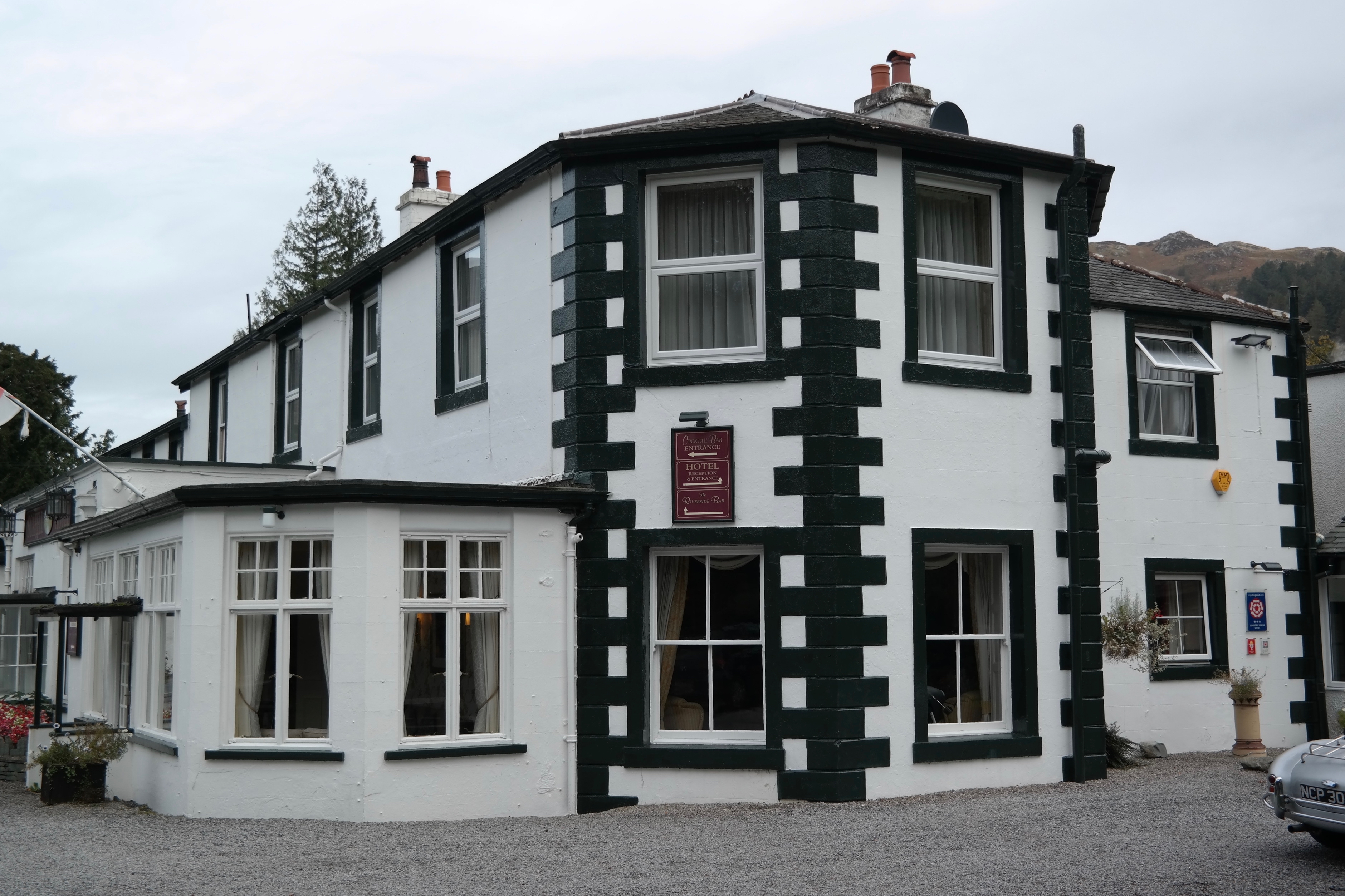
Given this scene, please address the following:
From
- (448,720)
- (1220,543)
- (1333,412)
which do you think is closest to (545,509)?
(448,720)

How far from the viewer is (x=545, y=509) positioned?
12578 millimetres

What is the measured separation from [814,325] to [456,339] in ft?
16.3

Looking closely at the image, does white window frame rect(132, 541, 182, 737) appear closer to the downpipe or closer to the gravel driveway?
the gravel driveway

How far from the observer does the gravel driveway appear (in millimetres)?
8844

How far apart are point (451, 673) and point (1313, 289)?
Result: 9356cm

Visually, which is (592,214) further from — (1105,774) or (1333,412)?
(1333,412)

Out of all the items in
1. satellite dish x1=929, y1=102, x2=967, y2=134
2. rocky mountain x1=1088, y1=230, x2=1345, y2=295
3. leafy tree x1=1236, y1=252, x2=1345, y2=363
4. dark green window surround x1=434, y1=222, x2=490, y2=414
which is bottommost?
dark green window surround x1=434, y1=222, x2=490, y2=414

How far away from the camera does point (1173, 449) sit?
53.2 ft

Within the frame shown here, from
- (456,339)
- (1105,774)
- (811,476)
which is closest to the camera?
(811,476)

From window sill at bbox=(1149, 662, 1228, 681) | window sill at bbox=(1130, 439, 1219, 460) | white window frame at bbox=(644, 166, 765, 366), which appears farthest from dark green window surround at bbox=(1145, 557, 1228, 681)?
white window frame at bbox=(644, 166, 765, 366)

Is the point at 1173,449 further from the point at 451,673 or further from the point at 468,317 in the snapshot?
the point at 451,673

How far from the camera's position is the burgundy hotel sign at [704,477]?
12266 mm

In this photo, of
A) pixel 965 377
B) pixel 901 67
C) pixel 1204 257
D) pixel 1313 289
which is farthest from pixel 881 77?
pixel 1204 257

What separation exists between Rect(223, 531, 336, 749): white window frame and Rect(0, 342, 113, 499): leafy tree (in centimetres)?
2657
